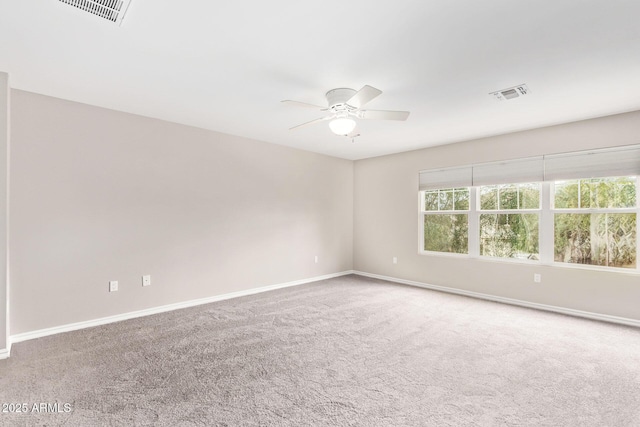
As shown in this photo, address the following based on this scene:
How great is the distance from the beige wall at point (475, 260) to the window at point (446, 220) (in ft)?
0.71

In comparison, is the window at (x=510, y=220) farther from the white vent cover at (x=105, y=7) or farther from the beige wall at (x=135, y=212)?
the white vent cover at (x=105, y=7)

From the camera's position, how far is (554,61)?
2.41 metres

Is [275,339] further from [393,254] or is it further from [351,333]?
[393,254]

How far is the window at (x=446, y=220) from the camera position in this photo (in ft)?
16.7

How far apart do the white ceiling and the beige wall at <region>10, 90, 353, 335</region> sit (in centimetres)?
43

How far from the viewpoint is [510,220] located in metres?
4.58

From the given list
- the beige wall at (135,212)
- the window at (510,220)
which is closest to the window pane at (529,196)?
the window at (510,220)

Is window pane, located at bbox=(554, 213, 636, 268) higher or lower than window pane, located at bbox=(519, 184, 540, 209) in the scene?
lower

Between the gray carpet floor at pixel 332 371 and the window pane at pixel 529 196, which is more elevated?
the window pane at pixel 529 196

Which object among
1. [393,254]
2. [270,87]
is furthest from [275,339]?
[393,254]

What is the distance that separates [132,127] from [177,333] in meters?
2.50

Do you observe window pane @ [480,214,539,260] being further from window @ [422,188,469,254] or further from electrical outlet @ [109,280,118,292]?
electrical outlet @ [109,280,118,292]

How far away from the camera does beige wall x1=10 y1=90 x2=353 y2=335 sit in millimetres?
3129

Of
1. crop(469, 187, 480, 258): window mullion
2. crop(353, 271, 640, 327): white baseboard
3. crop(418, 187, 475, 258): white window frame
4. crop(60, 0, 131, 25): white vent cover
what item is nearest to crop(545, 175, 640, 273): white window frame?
crop(353, 271, 640, 327): white baseboard
